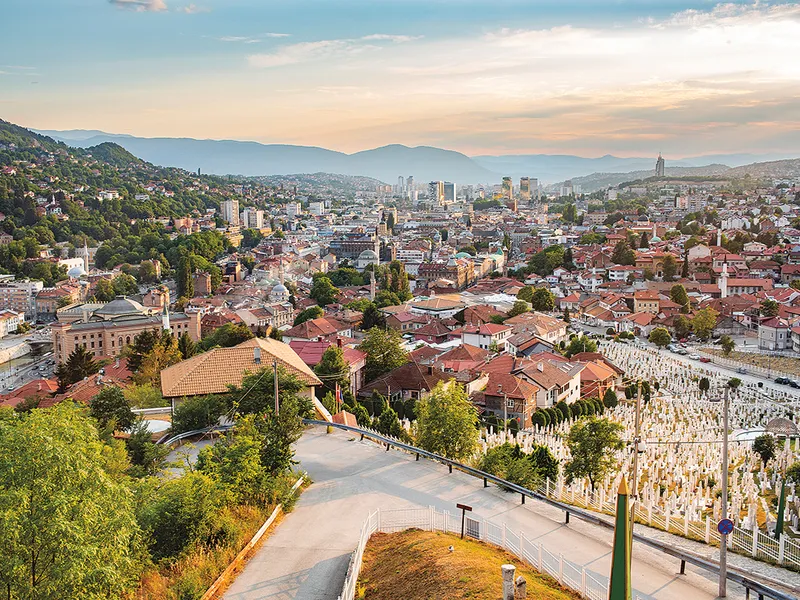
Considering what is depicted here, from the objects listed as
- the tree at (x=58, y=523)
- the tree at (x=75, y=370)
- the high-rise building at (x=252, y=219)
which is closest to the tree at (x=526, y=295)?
the tree at (x=75, y=370)

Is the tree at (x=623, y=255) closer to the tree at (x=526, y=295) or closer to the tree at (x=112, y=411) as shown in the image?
the tree at (x=526, y=295)

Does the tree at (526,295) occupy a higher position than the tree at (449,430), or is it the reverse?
the tree at (449,430)

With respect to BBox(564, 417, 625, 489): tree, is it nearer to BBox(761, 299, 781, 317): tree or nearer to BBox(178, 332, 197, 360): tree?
BBox(178, 332, 197, 360): tree

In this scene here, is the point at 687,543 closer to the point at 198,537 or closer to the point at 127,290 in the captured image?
the point at 198,537

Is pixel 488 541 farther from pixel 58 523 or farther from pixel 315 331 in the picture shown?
pixel 315 331

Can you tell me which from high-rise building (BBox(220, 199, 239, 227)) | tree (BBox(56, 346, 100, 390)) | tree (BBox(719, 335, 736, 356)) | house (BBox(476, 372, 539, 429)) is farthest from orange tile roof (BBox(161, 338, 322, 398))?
high-rise building (BBox(220, 199, 239, 227))

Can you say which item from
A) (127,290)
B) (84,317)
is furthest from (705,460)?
(127,290)
